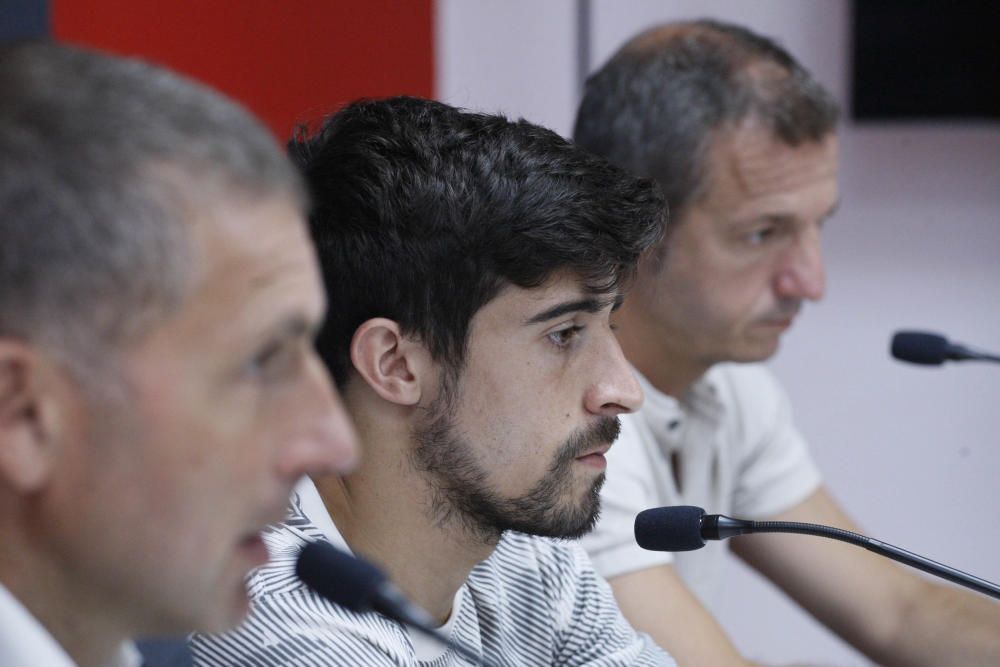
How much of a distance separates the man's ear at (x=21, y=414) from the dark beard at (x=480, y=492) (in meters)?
0.54

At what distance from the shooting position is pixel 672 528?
1068 mm

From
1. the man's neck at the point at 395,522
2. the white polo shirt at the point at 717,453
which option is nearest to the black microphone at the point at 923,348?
the white polo shirt at the point at 717,453

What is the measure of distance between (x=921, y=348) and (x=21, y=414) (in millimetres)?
1141

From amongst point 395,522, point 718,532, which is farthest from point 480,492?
point 718,532

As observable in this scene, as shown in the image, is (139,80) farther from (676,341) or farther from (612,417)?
(676,341)

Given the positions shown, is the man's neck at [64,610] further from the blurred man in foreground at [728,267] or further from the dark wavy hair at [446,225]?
the blurred man in foreground at [728,267]

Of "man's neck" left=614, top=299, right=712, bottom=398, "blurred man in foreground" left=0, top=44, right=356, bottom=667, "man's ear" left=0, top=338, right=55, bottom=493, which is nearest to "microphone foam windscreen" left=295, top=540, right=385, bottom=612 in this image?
"blurred man in foreground" left=0, top=44, right=356, bottom=667

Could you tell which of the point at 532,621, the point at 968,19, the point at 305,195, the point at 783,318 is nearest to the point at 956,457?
the point at 968,19

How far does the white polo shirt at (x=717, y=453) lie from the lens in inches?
63.4

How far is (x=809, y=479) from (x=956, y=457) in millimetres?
962

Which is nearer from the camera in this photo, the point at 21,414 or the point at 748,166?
the point at 21,414

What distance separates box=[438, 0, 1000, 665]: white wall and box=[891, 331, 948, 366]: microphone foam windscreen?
113 cm

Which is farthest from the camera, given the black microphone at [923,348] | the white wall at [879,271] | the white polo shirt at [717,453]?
the white wall at [879,271]

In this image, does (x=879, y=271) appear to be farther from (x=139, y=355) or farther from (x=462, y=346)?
(x=139, y=355)
